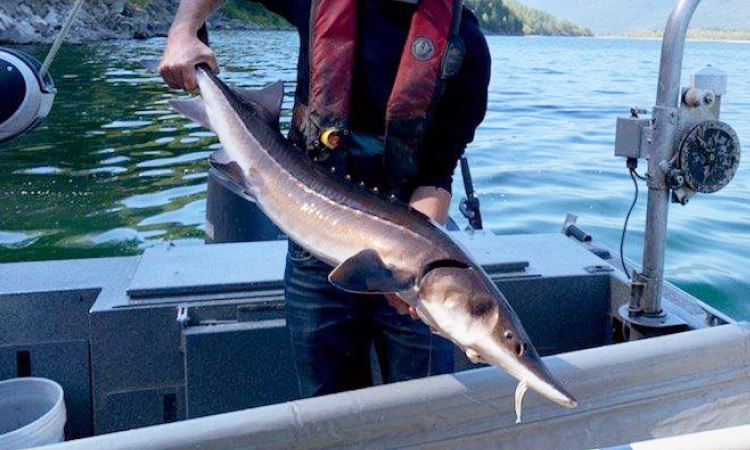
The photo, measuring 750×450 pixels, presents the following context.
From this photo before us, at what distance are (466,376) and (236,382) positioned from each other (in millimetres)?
1281

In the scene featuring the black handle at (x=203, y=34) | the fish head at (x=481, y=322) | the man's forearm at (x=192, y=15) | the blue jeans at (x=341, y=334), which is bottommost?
the blue jeans at (x=341, y=334)

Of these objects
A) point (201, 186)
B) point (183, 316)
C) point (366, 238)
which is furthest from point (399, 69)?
point (201, 186)

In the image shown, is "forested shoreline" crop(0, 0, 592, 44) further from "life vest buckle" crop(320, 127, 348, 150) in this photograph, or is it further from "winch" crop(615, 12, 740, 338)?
"life vest buckle" crop(320, 127, 348, 150)

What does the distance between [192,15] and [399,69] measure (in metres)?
0.67

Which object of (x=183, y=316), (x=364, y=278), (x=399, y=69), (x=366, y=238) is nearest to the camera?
(x=364, y=278)

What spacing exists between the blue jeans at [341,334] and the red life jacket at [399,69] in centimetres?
44

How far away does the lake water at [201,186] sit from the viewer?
26.5 ft

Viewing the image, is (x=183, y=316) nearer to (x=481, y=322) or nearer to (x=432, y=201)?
(x=432, y=201)

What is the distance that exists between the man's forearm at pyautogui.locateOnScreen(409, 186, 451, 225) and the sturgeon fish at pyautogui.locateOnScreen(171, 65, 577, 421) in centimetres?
36

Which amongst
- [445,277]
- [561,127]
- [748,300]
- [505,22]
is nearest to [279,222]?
[445,277]

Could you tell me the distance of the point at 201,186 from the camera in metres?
10.4

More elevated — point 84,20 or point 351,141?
point 84,20

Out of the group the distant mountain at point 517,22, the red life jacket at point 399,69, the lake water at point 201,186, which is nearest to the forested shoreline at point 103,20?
the lake water at point 201,186

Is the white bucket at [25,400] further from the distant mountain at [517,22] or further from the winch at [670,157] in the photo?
the distant mountain at [517,22]
